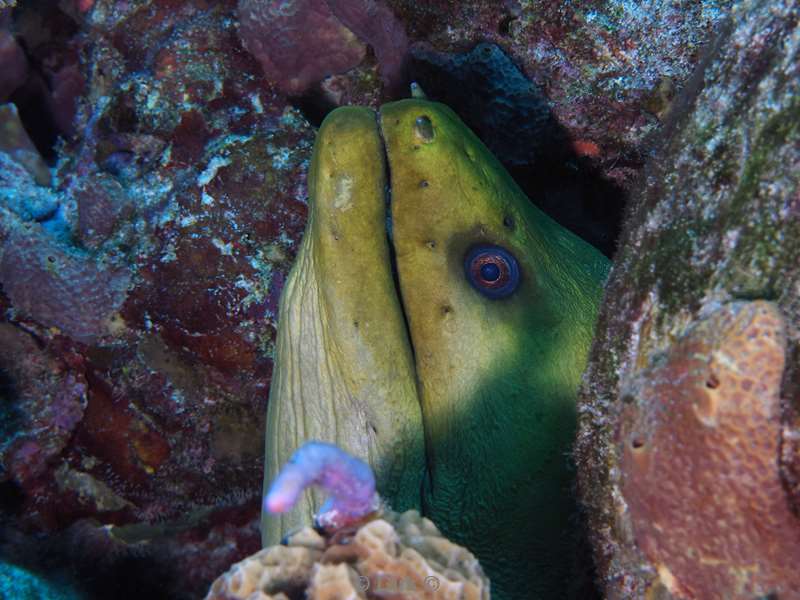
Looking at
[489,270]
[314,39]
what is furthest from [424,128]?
[314,39]

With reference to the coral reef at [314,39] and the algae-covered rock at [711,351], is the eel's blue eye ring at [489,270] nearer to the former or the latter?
the algae-covered rock at [711,351]

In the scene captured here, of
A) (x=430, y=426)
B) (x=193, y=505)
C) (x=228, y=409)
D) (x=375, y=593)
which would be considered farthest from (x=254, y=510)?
(x=375, y=593)

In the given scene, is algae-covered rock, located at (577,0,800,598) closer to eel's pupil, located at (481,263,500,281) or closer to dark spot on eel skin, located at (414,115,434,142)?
eel's pupil, located at (481,263,500,281)

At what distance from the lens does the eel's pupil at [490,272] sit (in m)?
2.31

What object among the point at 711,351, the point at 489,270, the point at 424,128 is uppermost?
the point at 424,128

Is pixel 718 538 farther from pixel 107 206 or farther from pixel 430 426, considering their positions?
pixel 107 206

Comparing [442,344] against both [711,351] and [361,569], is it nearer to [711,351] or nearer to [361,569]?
[361,569]

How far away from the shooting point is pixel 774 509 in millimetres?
1223

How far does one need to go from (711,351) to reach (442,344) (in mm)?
1175

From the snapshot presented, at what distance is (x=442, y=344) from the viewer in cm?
230

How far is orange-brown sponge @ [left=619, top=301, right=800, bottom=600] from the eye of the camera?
119 cm

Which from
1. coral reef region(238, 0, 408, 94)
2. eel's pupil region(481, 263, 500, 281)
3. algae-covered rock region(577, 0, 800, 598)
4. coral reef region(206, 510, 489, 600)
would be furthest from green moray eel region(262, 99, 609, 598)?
coral reef region(238, 0, 408, 94)

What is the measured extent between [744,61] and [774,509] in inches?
43.6

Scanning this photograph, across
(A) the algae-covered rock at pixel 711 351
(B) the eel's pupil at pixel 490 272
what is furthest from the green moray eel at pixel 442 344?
(A) the algae-covered rock at pixel 711 351
